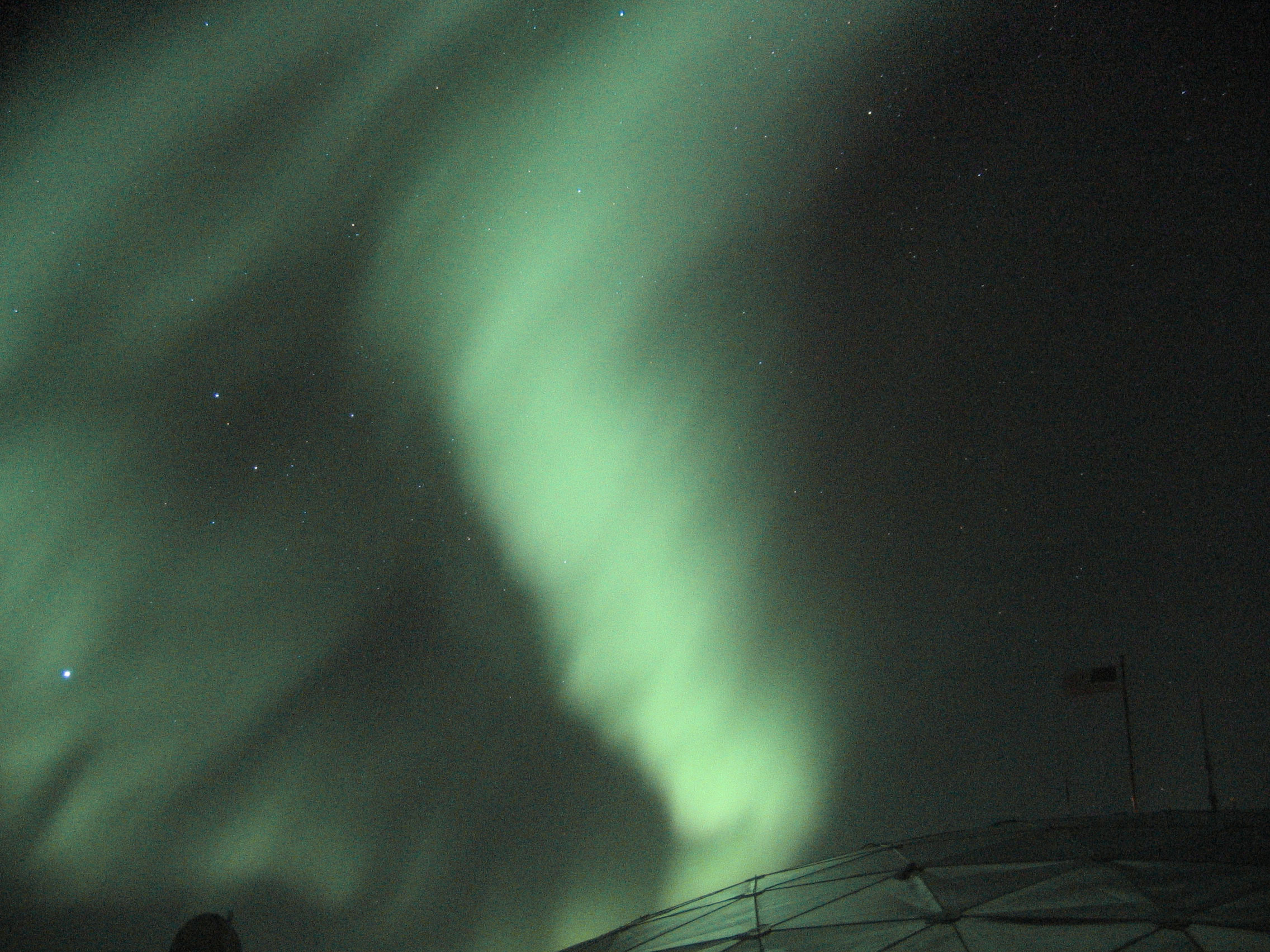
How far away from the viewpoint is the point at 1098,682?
1994 centimetres

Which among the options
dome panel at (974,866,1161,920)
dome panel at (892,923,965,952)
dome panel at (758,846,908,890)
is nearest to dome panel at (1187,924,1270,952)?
dome panel at (974,866,1161,920)

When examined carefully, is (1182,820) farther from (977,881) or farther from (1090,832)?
(977,881)

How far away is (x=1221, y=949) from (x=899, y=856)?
5.82 m

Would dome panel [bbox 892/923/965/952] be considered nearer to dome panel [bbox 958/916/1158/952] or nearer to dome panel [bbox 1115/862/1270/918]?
dome panel [bbox 958/916/1158/952]

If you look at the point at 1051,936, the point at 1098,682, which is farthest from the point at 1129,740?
the point at 1051,936

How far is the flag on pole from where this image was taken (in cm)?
1984

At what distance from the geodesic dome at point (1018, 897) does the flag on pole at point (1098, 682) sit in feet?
19.6

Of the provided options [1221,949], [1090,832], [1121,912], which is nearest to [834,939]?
[1121,912]

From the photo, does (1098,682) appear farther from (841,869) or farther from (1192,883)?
(1192,883)

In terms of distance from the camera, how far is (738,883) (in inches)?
583

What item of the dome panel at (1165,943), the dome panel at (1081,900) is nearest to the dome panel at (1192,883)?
the dome panel at (1081,900)

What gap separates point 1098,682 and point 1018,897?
11.8 m

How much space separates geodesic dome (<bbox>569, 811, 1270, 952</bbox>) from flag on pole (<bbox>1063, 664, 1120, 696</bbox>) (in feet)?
19.6

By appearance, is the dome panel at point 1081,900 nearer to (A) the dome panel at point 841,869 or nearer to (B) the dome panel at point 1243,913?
(B) the dome panel at point 1243,913
